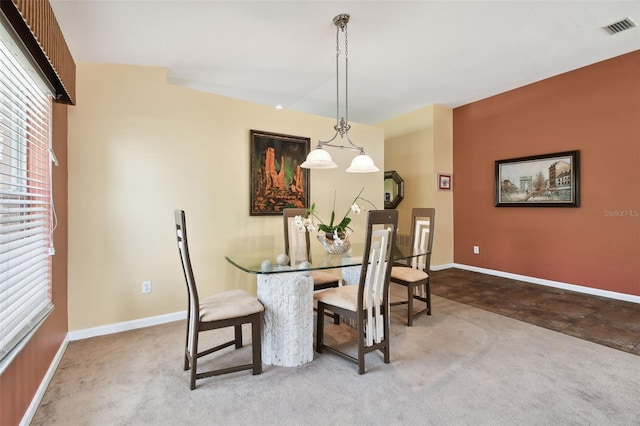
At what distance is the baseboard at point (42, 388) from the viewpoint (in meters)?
1.58

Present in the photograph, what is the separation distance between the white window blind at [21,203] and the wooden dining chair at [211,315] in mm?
779

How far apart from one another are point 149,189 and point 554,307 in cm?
453

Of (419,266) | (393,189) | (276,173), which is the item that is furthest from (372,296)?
(393,189)

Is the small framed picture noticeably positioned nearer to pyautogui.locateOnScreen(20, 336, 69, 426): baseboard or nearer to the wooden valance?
the wooden valance

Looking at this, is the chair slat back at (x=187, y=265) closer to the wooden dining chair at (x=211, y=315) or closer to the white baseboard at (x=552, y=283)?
the wooden dining chair at (x=211, y=315)

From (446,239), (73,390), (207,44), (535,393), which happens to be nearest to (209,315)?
(73,390)

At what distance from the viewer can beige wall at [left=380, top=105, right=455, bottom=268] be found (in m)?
5.14

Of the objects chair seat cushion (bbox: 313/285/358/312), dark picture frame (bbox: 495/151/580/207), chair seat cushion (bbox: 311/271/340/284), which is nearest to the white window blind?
chair seat cushion (bbox: 313/285/358/312)

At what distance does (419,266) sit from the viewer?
3.36 m

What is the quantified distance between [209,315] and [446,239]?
14.9 ft

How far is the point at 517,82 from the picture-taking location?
13.8 feet

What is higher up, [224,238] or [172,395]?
[224,238]

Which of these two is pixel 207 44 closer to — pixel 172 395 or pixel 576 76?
pixel 172 395

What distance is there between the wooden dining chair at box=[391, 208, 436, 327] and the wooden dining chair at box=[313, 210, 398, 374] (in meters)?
0.79
